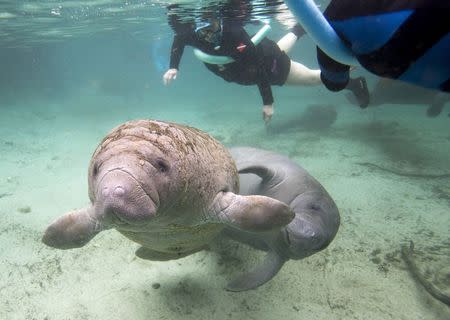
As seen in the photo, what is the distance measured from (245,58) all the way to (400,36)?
7.64 m

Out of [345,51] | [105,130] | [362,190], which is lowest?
[105,130]

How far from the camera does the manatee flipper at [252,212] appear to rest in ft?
9.46

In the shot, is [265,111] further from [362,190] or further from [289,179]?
[289,179]

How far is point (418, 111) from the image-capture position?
15.0 metres

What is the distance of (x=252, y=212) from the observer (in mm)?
2889

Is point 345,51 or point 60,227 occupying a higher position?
point 345,51

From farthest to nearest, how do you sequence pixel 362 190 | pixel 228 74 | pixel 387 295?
pixel 228 74
pixel 362 190
pixel 387 295

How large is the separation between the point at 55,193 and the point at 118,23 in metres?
19.8

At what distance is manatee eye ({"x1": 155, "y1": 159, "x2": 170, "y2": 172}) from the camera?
2.41 m

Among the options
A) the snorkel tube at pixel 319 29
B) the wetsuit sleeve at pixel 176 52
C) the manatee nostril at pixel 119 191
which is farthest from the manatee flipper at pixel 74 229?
the wetsuit sleeve at pixel 176 52

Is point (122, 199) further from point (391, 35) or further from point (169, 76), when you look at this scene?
point (169, 76)

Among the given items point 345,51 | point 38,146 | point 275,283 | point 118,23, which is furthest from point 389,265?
point 118,23

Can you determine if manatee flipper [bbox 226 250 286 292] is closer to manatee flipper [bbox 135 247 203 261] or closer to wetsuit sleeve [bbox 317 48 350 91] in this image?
manatee flipper [bbox 135 247 203 261]

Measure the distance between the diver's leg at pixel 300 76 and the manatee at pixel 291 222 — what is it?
18.0ft
